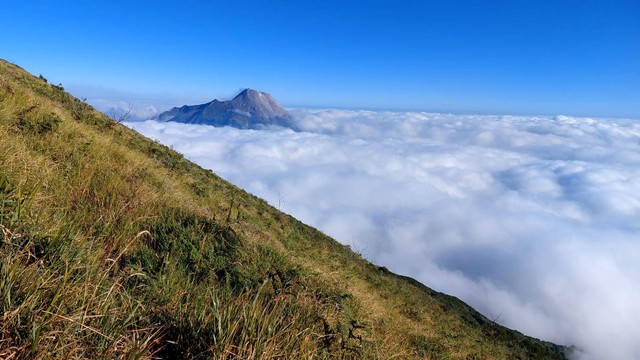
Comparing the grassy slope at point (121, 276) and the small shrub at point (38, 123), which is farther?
the small shrub at point (38, 123)

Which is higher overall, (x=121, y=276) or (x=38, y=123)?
(x=38, y=123)

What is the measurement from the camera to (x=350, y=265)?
21.1 metres

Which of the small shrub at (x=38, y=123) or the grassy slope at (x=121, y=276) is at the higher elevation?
the small shrub at (x=38, y=123)

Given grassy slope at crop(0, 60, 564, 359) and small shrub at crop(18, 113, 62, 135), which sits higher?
small shrub at crop(18, 113, 62, 135)

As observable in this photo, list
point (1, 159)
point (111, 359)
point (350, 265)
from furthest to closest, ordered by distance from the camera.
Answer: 1. point (350, 265)
2. point (1, 159)
3. point (111, 359)

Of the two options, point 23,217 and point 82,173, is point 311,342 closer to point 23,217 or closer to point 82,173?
point 23,217

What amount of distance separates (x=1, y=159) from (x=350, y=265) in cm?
1862

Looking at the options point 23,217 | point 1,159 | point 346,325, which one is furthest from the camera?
point 346,325

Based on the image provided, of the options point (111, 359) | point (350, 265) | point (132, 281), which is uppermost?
point (111, 359)

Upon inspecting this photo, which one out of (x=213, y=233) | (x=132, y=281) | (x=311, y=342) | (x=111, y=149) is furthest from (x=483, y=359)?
(x=111, y=149)

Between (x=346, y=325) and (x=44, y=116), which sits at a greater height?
(x=44, y=116)

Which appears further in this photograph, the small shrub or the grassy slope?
the small shrub

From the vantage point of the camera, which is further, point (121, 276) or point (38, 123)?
point (38, 123)

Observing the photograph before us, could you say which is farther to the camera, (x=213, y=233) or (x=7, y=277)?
(x=213, y=233)
